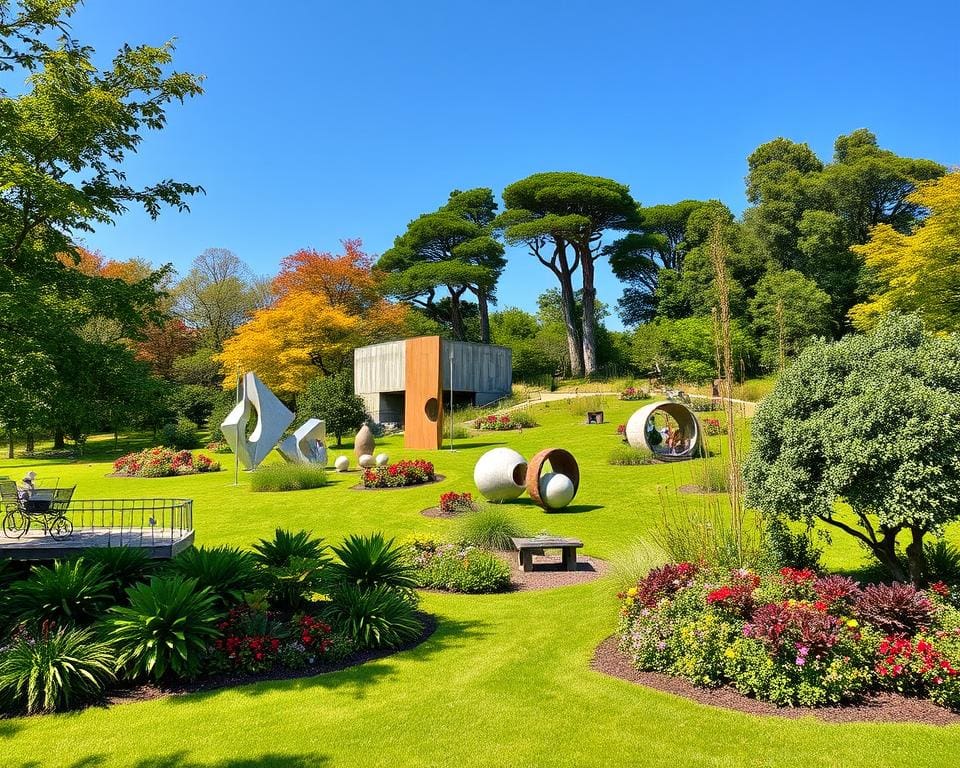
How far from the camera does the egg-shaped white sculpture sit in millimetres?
13891

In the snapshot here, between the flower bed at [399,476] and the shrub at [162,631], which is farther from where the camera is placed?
the flower bed at [399,476]

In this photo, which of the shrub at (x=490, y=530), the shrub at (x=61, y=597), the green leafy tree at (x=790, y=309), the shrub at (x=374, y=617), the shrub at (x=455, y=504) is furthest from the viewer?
the green leafy tree at (x=790, y=309)

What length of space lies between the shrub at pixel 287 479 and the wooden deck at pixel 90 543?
29.7 ft

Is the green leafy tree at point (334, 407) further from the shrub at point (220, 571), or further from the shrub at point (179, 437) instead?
the shrub at point (220, 571)

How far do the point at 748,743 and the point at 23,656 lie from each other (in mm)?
6081

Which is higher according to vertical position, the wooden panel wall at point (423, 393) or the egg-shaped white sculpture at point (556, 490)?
the wooden panel wall at point (423, 393)

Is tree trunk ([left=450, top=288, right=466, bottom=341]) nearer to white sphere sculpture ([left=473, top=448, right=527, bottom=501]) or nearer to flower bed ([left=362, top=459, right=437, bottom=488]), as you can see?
flower bed ([left=362, top=459, right=437, bottom=488])

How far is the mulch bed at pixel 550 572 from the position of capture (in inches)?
372

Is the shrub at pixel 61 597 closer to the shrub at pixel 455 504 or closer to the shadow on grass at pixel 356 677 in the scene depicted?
the shadow on grass at pixel 356 677

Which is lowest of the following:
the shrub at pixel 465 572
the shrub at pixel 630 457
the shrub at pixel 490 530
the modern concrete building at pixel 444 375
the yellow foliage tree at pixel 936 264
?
the shrub at pixel 465 572

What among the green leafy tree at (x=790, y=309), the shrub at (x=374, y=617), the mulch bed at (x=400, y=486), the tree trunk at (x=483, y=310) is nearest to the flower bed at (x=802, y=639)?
the shrub at (x=374, y=617)

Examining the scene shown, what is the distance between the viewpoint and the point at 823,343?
6.50 metres

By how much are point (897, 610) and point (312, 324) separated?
37.3 m

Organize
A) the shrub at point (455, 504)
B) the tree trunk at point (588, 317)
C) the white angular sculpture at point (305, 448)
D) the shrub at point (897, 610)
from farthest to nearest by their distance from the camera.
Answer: the tree trunk at point (588, 317)
the white angular sculpture at point (305, 448)
the shrub at point (455, 504)
the shrub at point (897, 610)
